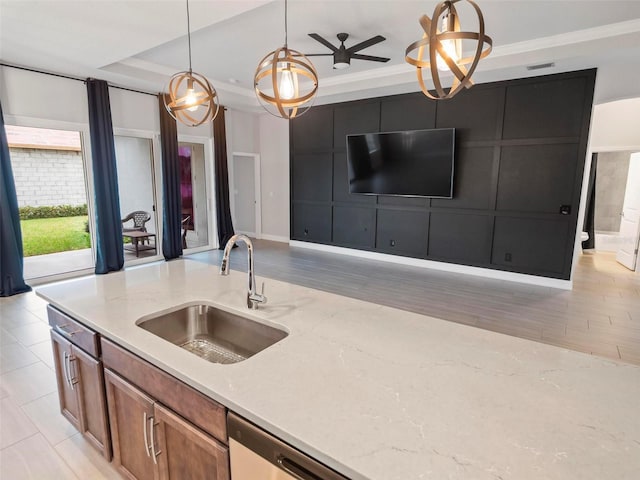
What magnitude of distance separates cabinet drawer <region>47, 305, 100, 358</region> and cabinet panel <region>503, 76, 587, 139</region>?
5.67m

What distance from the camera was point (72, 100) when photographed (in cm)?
512

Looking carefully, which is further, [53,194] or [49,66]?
[53,194]

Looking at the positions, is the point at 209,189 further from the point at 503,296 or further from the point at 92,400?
the point at 92,400

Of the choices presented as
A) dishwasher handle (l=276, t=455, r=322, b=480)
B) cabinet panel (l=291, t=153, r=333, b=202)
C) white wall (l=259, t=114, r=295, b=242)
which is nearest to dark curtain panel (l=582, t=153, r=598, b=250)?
cabinet panel (l=291, t=153, r=333, b=202)

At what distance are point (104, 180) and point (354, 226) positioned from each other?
4361 mm

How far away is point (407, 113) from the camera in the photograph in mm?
6109

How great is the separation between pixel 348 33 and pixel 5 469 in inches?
187

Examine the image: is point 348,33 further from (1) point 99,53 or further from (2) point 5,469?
(2) point 5,469

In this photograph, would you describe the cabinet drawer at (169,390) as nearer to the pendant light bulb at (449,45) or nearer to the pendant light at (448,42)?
the pendant light at (448,42)

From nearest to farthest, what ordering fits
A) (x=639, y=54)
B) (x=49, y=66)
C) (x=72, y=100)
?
(x=639, y=54) → (x=49, y=66) → (x=72, y=100)

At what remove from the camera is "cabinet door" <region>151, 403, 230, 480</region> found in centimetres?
119

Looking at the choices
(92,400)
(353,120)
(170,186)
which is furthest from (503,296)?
(170,186)

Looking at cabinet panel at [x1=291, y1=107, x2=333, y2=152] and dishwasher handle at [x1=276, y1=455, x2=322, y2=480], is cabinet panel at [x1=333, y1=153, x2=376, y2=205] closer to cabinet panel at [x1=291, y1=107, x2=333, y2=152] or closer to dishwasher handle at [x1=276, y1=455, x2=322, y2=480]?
cabinet panel at [x1=291, y1=107, x2=333, y2=152]

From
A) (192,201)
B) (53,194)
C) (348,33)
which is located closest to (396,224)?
(348,33)
